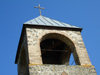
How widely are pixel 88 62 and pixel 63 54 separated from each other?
3384 millimetres

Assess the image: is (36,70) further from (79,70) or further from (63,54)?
(63,54)

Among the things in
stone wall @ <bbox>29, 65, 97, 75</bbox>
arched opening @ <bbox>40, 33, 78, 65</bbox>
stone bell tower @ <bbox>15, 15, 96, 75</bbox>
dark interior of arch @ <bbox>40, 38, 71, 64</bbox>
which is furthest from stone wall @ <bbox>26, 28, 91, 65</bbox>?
dark interior of arch @ <bbox>40, 38, 71, 64</bbox>

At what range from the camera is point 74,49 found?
41.7 feet

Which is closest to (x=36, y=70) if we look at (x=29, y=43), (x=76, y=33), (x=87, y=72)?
(x=29, y=43)

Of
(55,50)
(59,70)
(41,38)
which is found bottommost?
(59,70)

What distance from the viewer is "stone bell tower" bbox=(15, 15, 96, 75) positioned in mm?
11250

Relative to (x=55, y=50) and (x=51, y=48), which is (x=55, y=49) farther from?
(x=55, y=50)

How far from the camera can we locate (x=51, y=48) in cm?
1516

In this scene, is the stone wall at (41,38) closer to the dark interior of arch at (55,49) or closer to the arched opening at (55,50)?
the arched opening at (55,50)

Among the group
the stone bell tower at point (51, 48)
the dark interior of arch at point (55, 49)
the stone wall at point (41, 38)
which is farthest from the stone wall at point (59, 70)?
the dark interior of arch at point (55, 49)

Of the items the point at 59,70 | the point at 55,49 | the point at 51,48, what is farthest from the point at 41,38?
the point at 55,49

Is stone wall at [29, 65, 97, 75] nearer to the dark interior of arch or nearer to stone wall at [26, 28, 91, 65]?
stone wall at [26, 28, 91, 65]

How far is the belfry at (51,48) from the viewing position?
11250 mm

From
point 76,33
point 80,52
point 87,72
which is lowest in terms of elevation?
point 87,72
